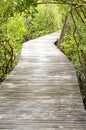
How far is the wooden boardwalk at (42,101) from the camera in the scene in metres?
3.66

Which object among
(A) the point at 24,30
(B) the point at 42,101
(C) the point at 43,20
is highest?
(B) the point at 42,101

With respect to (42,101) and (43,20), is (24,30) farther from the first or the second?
(43,20)

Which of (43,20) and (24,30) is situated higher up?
(24,30)

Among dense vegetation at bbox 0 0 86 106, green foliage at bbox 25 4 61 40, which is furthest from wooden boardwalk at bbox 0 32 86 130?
green foliage at bbox 25 4 61 40

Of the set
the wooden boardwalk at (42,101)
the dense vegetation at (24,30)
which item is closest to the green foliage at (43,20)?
the dense vegetation at (24,30)

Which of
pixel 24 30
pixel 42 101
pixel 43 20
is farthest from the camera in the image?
pixel 43 20

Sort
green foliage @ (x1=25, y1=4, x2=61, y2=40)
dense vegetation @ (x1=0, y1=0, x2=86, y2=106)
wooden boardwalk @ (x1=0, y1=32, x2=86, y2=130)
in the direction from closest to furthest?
wooden boardwalk @ (x1=0, y1=32, x2=86, y2=130) → dense vegetation @ (x1=0, y1=0, x2=86, y2=106) → green foliage @ (x1=25, y1=4, x2=61, y2=40)

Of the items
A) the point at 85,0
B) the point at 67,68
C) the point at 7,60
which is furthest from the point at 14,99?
the point at 7,60

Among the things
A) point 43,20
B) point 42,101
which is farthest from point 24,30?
point 43,20

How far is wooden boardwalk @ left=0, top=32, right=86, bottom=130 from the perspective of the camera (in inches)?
144

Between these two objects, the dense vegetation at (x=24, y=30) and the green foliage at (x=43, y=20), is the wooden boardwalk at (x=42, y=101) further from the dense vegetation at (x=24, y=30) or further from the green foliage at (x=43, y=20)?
the green foliage at (x=43, y=20)

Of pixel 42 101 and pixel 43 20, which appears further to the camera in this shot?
pixel 43 20

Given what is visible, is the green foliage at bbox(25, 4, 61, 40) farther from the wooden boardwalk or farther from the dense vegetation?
the wooden boardwalk

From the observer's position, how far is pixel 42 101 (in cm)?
457
